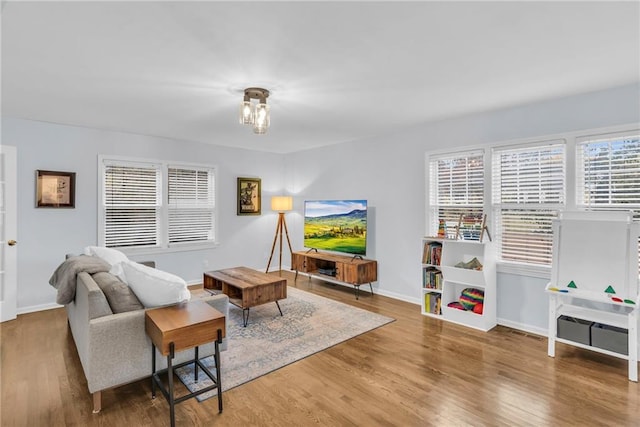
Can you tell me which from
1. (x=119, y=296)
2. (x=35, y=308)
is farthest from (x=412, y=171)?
(x=35, y=308)

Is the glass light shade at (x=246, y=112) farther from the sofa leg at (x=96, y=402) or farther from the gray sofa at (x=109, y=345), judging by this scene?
the sofa leg at (x=96, y=402)

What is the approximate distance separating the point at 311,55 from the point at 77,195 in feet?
13.1

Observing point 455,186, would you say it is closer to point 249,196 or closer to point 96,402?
point 249,196

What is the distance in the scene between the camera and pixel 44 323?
3.83 metres

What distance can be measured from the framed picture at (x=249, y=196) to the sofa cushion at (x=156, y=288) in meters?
3.73

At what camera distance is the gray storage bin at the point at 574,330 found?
288 centimetres

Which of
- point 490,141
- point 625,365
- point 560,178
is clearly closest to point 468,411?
point 625,365

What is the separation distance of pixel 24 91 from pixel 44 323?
2528 millimetres

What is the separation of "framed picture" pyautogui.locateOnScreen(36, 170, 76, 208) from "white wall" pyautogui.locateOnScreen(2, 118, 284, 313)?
0.07 meters

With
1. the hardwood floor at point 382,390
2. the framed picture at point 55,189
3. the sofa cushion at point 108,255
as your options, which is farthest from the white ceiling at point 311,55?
the hardwood floor at point 382,390

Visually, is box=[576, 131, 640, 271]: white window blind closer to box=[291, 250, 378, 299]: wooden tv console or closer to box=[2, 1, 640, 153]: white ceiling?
box=[2, 1, 640, 153]: white ceiling

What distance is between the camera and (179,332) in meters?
2.05

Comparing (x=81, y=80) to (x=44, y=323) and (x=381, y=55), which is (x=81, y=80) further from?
(x=44, y=323)

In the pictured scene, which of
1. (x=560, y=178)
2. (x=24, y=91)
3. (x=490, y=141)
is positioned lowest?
(x=560, y=178)
